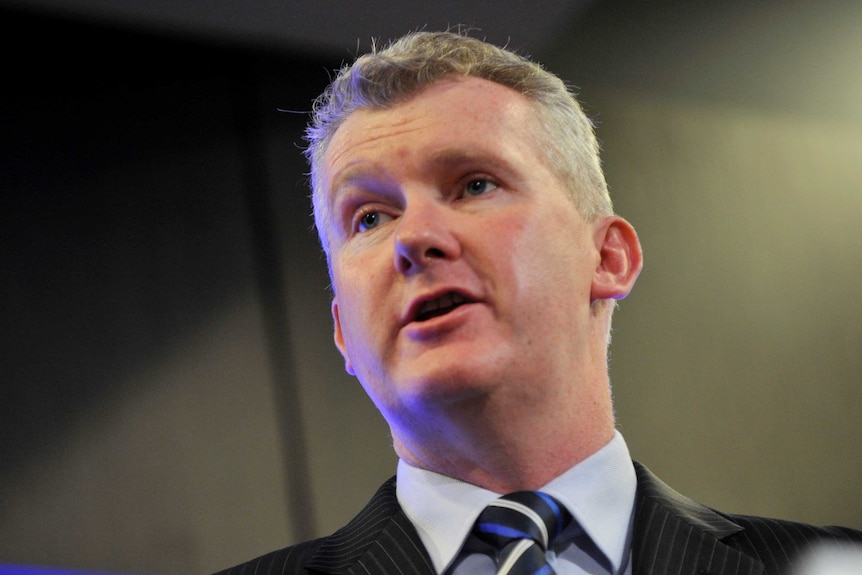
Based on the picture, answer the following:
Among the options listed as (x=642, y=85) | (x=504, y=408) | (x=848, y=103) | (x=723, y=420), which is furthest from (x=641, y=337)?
(x=504, y=408)

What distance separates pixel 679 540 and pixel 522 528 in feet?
0.91

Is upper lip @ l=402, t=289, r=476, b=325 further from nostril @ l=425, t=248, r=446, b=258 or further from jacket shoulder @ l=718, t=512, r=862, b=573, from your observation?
jacket shoulder @ l=718, t=512, r=862, b=573

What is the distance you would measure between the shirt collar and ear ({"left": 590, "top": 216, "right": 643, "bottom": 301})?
280mm

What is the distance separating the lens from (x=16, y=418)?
2.21 metres


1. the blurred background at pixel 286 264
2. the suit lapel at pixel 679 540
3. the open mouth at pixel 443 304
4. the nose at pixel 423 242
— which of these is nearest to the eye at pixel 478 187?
the nose at pixel 423 242

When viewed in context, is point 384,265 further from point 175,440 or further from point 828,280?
point 828,280

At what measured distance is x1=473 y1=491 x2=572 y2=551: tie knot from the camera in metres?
1.54

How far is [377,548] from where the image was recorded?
5.32 ft

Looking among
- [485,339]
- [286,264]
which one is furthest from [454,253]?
[286,264]

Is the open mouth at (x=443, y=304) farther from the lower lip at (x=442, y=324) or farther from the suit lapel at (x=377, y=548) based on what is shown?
the suit lapel at (x=377, y=548)

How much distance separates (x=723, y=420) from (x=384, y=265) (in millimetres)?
1445

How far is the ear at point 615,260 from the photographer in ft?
5.85

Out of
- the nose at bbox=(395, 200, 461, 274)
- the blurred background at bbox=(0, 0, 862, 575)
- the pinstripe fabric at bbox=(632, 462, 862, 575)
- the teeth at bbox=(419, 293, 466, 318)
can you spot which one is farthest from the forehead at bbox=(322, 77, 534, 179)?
the blurred background at bbox=(0, 0, 862, 575)

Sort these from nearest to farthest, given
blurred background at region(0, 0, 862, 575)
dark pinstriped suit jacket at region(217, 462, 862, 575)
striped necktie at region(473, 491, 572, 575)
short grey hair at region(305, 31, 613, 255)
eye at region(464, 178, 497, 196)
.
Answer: striped necktie at region(473, 491, 572, 575) < dark pinstriped suit jacket at region(217, 462, 862, 575) < eye at region(464, 178, 497, 196) < short grey hair at region(305, 31, 613, 255) < blurred background at region(0, 0, 862, 575)
